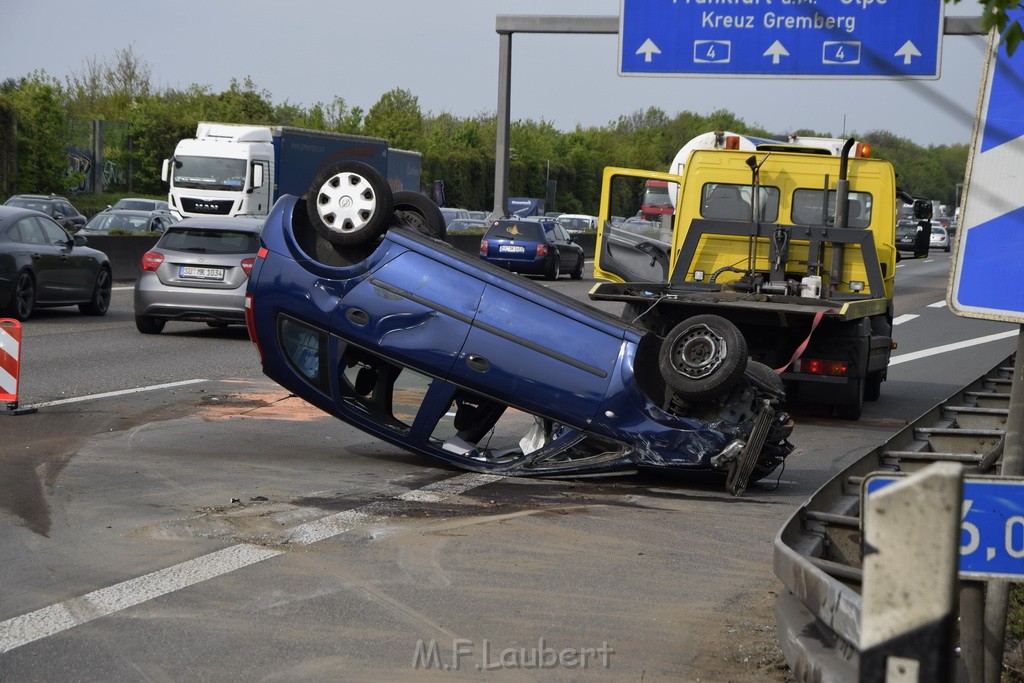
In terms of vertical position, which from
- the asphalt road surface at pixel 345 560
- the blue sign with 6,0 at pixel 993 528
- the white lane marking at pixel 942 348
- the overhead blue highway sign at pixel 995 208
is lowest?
the white lane marking at pixel 942 348

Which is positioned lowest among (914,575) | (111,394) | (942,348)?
(942,348)

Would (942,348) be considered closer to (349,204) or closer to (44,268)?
(44,268)

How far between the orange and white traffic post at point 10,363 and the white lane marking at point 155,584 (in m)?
4.47

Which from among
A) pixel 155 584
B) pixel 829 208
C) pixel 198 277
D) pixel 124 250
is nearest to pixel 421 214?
pixel 155 584

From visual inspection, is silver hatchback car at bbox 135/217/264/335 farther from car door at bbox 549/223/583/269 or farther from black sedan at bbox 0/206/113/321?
car door at bbox 549/223/583/269

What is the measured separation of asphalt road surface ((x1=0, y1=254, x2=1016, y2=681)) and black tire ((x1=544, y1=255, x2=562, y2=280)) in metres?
26.0

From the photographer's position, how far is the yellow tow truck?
41.7 feet

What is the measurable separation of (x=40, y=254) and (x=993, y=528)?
17950 mm

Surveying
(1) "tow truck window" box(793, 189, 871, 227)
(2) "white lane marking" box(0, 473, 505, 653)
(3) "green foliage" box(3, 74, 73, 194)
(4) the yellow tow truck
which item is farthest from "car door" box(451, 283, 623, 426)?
(3) "green foliage" box(3, 74, 73, 194)

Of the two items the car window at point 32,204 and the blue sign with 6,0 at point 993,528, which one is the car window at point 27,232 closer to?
the blue sign with 6,0 at point 993,528

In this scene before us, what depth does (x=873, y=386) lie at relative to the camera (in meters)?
14.7

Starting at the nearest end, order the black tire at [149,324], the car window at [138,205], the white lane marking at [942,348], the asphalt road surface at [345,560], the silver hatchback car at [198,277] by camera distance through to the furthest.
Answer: the asphalt road surface at [345,560] → the silver hatchback car at [198,277] → the black tire at [149,324] → the white lane marking at [942,348] → the car window at [138,205]

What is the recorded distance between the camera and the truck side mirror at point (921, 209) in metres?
14.8

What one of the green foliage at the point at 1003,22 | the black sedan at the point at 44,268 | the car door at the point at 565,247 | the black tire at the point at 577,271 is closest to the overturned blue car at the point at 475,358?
the green foliage at the point at 1003,22
